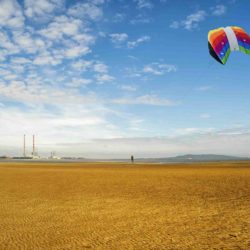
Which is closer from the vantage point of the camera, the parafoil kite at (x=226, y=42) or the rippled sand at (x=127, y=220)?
the rippled sand at (x=127, y=220)

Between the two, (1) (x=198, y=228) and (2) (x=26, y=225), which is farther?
(2) (x=26, y=225)

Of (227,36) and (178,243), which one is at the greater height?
(227,36)

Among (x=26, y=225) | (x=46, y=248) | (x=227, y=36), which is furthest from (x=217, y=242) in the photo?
(x=227, y=36)

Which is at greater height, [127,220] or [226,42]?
[226,42]

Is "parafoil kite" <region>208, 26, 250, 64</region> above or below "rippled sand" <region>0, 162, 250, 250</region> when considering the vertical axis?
above

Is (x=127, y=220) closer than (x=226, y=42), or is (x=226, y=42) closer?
(x=127, y=220)

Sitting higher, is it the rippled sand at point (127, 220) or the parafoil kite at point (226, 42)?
the parafoil kite at point (226, 42)

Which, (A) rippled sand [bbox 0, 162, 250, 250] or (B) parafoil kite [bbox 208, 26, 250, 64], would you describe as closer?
(A) rippled sand [bbox 0, 162, 250, 250]

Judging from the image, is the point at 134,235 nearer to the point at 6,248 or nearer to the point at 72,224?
the point at 72,224
